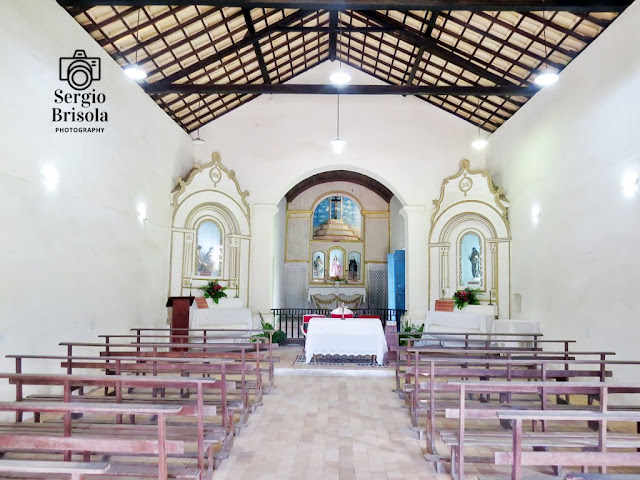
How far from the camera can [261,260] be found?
13320mm

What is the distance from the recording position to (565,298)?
8680 mm

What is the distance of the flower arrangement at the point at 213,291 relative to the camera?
11977 millimetres

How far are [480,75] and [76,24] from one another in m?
7.82

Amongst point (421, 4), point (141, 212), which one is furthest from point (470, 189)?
point (141, 212)

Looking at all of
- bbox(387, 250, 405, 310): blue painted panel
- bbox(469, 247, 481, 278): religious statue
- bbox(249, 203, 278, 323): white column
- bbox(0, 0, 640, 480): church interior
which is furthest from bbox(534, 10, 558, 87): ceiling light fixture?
bbox(387, 250, 405, 310): blue painted panel

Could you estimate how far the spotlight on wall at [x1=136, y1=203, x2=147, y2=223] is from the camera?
32.6 feet

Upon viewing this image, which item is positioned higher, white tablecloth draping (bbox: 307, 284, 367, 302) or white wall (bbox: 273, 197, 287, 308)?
white wall (bbox: 273, 197, 287, 308)

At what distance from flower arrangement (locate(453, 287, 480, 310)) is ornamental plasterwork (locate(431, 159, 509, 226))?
6.24 feet

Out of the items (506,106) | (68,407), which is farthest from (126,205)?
(506,106)

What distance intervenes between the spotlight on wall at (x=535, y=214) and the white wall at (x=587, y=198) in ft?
0.26

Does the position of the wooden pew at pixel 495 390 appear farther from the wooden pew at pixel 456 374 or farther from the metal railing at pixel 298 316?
the metal railing at pixel 298 316

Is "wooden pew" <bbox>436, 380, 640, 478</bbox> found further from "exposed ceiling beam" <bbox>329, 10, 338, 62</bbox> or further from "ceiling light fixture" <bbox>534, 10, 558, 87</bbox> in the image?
"exposed ceiling beam" <bbox>329, 10, 338, 62</bbox>

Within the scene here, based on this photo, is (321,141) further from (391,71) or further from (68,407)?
(68,407)

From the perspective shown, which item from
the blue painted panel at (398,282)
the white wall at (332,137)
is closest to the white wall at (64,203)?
the white wall at (332,137)
